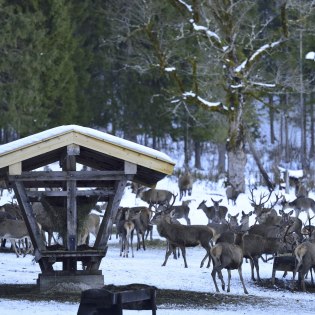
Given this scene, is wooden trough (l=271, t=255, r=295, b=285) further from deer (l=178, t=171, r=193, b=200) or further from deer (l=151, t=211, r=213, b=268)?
deer (l=178, t=171, r=193, b=200)

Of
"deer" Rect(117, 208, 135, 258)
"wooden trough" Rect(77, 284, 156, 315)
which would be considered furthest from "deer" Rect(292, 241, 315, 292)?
"wooden trough" Rect(77, 284, 156, 315)

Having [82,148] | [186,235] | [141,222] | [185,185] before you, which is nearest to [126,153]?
[82,148]

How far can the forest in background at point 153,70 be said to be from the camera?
40.4m

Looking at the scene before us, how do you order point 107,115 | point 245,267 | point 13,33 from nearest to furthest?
point 245,267 < point 13,33 < point 107,115

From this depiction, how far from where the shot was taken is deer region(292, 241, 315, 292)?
20.2 meters

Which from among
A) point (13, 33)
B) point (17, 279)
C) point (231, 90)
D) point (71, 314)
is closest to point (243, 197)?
point (231, 90)

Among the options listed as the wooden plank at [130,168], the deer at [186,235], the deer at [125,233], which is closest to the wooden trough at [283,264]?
the deer at [186,235]

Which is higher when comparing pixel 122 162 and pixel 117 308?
pixel 122 162

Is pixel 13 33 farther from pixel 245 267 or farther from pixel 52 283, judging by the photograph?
pixel 52 283

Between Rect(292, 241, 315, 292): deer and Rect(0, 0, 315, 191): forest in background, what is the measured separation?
761 inches

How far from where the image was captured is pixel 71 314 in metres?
14.9

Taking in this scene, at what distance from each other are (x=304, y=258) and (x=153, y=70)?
104 feet

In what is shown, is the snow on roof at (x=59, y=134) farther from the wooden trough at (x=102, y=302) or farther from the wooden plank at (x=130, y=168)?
the wooden trough at (x=102, y=302)

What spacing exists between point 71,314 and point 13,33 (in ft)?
99.4
